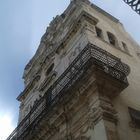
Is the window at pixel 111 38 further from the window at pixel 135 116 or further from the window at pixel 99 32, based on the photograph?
the window at pixel 135 116

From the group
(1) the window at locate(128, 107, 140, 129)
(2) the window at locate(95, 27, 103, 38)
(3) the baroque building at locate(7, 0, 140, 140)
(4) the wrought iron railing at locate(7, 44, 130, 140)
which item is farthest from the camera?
(2) the window at locate(95, 27, 103, 38)

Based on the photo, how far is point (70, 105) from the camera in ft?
40.8

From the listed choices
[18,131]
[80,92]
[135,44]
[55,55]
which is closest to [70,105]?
[80,92]

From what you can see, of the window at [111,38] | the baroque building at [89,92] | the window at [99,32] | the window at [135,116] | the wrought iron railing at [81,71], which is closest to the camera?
the baroque building at [89,92]

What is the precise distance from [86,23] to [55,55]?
3205 mm

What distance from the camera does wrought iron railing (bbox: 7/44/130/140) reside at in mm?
11977

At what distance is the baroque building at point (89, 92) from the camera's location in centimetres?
1123

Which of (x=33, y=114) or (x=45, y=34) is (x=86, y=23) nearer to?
(x=33, y=114)

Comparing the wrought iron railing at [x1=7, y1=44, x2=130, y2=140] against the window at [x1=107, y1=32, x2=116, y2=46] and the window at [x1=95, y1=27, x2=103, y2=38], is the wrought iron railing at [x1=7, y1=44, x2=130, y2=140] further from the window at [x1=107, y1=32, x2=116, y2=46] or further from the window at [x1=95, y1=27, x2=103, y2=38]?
the window at [x1=107, y1=32, x2=116, y2=46]

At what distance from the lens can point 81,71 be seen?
1221 centimetres

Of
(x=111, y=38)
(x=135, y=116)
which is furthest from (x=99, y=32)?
(x=135, y=116)

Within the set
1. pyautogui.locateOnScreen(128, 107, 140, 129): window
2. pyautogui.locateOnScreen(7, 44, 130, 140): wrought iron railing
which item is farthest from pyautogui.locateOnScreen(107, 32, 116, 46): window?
pyautogui.locateOnScreen(128, 107, 140, 129): window

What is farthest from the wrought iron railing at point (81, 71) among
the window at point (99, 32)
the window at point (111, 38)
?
the window at point (111, 38)

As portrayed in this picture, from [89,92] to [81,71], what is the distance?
864 millimetres
